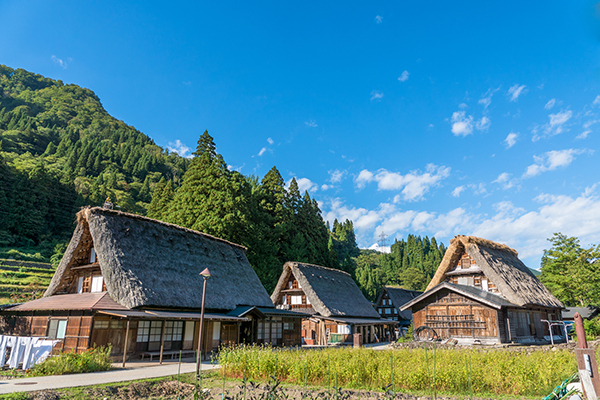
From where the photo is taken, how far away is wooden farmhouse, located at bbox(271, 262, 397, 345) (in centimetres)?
2839

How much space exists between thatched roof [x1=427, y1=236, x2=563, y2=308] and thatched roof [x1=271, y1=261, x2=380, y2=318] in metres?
8.26

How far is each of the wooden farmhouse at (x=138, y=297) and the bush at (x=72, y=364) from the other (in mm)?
1296

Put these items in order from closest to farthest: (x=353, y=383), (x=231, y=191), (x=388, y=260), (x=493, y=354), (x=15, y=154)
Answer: (x=353, y=383)
(x=493, y=354)
(x=231, y=191)
(x=15, y=154)
(x=388, y=260)

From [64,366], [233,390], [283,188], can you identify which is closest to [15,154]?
[283,188]

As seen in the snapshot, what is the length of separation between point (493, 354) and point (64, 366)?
13416 mm

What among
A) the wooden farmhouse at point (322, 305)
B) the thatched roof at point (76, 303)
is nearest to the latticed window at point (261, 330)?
the wooden farmhouse at point (322, 305)

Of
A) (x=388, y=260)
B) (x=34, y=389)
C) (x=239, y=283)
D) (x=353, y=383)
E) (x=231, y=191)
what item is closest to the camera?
(x=34, y=389)

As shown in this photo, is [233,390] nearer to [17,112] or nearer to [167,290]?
[167,290]

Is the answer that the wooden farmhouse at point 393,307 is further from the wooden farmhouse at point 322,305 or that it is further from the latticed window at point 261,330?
the latticed window at point 261,330

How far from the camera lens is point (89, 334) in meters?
14.6

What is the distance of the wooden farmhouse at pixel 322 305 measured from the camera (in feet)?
93.1

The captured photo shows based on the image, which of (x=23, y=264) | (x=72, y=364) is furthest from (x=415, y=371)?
(x=23, y=264)

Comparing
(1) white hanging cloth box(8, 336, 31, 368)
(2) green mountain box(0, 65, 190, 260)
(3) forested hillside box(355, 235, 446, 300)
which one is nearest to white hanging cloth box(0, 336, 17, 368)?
(1) white hanging cloth box(8, 336, 31, 368)

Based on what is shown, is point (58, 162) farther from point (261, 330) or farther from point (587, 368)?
point (587, 368)
